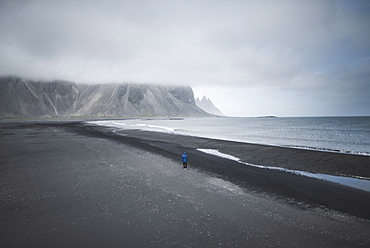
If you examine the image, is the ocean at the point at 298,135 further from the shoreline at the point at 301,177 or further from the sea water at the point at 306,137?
the shoreline at the point at 301,177

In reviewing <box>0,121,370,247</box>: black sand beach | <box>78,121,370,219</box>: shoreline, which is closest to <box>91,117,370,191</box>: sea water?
<box>78,121,370,219</box>: shoreline

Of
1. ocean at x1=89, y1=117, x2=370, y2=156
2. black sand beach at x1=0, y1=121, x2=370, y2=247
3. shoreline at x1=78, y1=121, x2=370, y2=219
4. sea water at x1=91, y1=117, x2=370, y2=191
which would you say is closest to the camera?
black sand beach at x1=0, y1=121, x2=370, y2=247

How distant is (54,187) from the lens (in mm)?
10734

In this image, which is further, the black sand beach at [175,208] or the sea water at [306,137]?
the sea water at [306,137]

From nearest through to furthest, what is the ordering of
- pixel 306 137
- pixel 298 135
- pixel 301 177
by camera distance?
pixel 301 177 < pixel 306 137 < pixel 298 135

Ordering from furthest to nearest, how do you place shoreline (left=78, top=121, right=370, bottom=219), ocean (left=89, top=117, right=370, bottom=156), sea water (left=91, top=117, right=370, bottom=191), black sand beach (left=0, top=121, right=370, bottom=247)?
1. ocean (left=89, top=117, right=370, bottom=156)
2. sea water (left=91, top=117, right=370, bottom=191)
3. shoreline (left=78, top=121, right=370, bottom=219)
4. black sand beach (left=0, top=121, right=370, bottom=247)

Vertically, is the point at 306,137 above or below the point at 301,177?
above

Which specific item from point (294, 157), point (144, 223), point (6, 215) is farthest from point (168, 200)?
point (294, 157)

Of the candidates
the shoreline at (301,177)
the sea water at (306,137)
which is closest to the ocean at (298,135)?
the sea water at (306,137)

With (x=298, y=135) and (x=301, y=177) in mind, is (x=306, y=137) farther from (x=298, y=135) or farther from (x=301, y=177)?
(x=301, y=177)

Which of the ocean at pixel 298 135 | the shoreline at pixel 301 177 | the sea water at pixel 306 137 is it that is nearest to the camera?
the shoreline at pixel 301 177

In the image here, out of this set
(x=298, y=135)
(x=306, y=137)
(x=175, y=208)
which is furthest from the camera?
(x=298, y=135)

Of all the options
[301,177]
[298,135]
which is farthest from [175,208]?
[298,135]

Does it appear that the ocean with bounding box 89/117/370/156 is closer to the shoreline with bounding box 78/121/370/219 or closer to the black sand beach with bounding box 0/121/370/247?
the shoreline with bounding box 78/121/370/219
